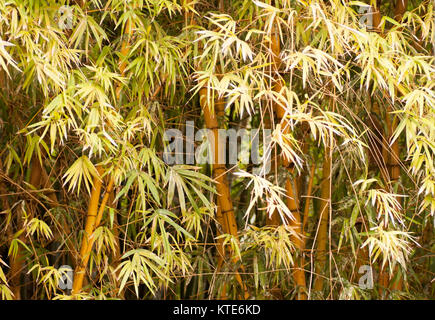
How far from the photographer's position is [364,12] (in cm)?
228

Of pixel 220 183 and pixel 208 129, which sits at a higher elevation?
pixel 208 129

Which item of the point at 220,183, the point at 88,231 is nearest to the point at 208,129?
the point at 220,183

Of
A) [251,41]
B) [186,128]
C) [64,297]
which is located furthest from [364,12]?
[64,297]

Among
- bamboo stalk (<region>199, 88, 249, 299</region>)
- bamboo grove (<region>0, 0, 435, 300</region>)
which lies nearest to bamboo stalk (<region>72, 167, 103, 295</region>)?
bamboo grove (<region>0, 0, 435, 300</region>)

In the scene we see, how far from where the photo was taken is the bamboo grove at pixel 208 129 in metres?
1.81

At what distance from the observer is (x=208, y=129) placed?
2291 millimetres

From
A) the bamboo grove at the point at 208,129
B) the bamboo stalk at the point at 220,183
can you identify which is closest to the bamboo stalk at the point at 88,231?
the bamboo grove at the point at 208,129

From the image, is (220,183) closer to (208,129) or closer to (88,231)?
(208,129)

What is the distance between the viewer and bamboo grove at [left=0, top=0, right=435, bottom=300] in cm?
181

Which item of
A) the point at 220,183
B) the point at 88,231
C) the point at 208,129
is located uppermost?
the point at 208,129

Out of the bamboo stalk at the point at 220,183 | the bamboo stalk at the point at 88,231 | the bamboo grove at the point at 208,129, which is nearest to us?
the bamboo grove at the point at 208,129

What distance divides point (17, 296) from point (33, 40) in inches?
51.6

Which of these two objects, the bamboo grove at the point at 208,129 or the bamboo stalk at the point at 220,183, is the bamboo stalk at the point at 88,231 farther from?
the bamboo stalk at the point at 220,183
